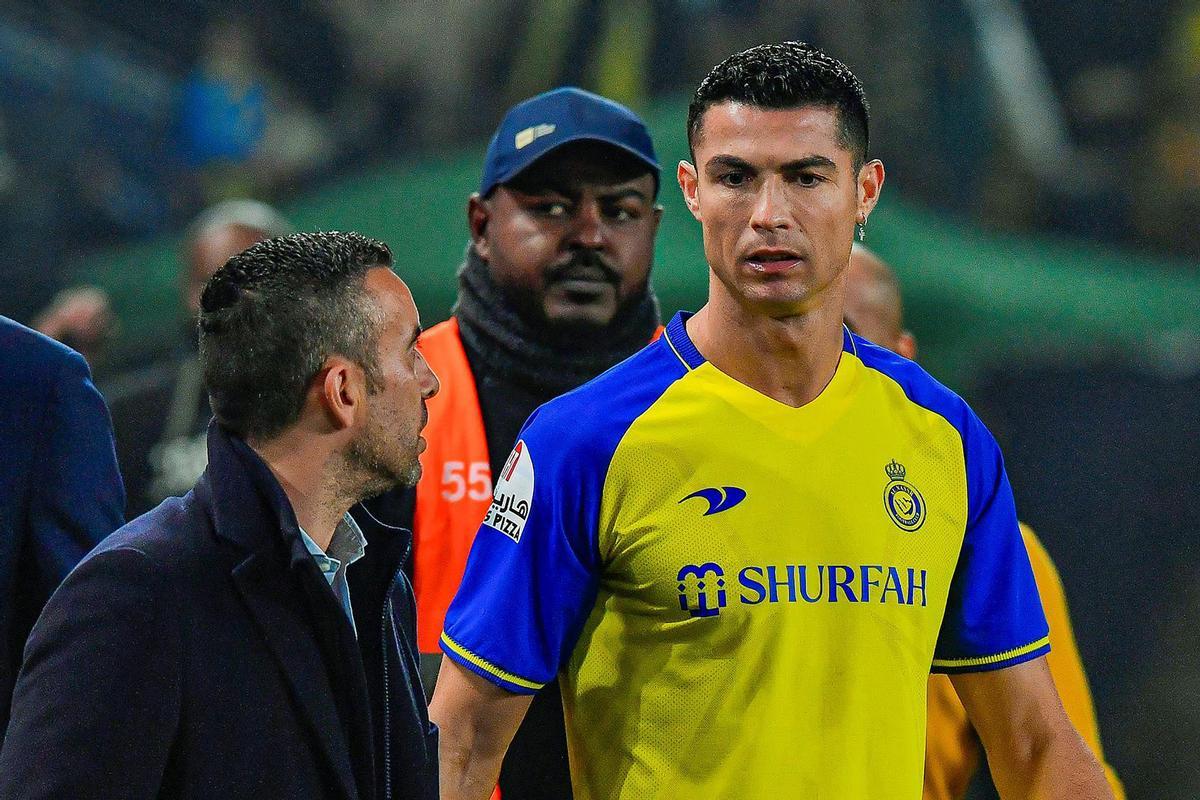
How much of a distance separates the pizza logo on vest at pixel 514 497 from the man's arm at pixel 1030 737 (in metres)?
0.60

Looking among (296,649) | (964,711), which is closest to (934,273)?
(964,711)

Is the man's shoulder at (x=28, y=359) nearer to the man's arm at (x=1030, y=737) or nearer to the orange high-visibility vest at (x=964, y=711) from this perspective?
the man's arm at (x=1030, y=737)

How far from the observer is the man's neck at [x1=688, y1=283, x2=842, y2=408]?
74.9 inches

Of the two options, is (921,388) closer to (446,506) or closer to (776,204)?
(776,204)

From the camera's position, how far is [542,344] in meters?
2.48

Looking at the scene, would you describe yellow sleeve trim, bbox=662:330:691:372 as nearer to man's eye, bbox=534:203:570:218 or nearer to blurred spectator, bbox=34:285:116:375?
man's eye, bbox=534:203:570:218

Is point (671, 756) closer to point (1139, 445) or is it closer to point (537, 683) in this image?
point (537, 683)

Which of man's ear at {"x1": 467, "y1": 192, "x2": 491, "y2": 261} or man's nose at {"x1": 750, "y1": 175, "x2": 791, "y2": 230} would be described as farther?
man's ear at {"x1": 467, "y1": 192, "x2": 491, "y2": 261}

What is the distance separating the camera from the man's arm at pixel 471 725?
1809 mm

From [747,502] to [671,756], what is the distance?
307mm

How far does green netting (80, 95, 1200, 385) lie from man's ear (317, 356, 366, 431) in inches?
157

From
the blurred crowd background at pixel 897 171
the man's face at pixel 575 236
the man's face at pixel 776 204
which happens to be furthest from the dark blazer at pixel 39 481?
the blurred crowd background at pixel 897 171

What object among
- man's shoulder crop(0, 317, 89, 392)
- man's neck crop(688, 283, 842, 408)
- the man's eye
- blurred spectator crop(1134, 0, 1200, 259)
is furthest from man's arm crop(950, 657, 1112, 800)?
blurred spectator crop(1134, 0, 1200, 259)

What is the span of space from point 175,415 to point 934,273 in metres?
2.98
